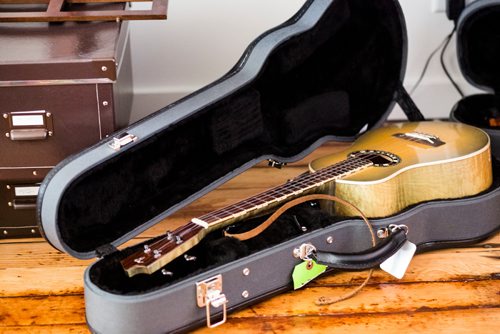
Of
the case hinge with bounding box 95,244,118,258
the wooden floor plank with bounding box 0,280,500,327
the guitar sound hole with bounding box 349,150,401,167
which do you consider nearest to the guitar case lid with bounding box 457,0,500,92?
the guitar sound hole with bounding box 349,150,401,167

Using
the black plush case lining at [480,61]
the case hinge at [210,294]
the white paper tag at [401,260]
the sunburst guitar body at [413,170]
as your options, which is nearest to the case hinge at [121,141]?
the case hinge at [210,294]

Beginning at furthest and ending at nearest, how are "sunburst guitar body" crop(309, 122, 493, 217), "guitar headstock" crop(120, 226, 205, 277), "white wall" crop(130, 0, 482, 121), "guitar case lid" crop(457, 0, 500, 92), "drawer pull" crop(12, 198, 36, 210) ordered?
"white wall" crop(130, 0, 482, 121) < "guitar case lid" crop(457, 0, 500, 92) < "drawer pull" crop(12, 198, 36, 210) < "sunburst guitar body" crop(309, 122, 493, 217) < "guitar headstock" crop(120, 226, 205, 277)

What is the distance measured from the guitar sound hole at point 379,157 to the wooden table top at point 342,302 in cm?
21

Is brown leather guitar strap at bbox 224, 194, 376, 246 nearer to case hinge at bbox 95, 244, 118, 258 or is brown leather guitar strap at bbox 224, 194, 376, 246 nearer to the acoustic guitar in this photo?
the acoustic guitar

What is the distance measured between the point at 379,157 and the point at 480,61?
604 millimetres

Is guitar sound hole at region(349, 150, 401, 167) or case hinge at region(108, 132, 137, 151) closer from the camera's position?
case hinge at region(108, 132, 137, 151)

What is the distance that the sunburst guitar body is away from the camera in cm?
158

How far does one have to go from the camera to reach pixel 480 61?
6.94 ft

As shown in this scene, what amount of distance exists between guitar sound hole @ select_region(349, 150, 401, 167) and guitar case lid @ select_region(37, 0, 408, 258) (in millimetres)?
136

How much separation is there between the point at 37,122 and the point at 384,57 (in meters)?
0.83

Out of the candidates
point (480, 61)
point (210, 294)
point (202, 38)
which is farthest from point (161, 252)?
point (480, 61)

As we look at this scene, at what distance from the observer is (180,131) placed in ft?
5.16

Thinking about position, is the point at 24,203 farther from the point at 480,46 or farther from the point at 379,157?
the point at 480,46

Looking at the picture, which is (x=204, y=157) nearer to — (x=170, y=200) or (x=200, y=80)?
(x=170, y=200)
